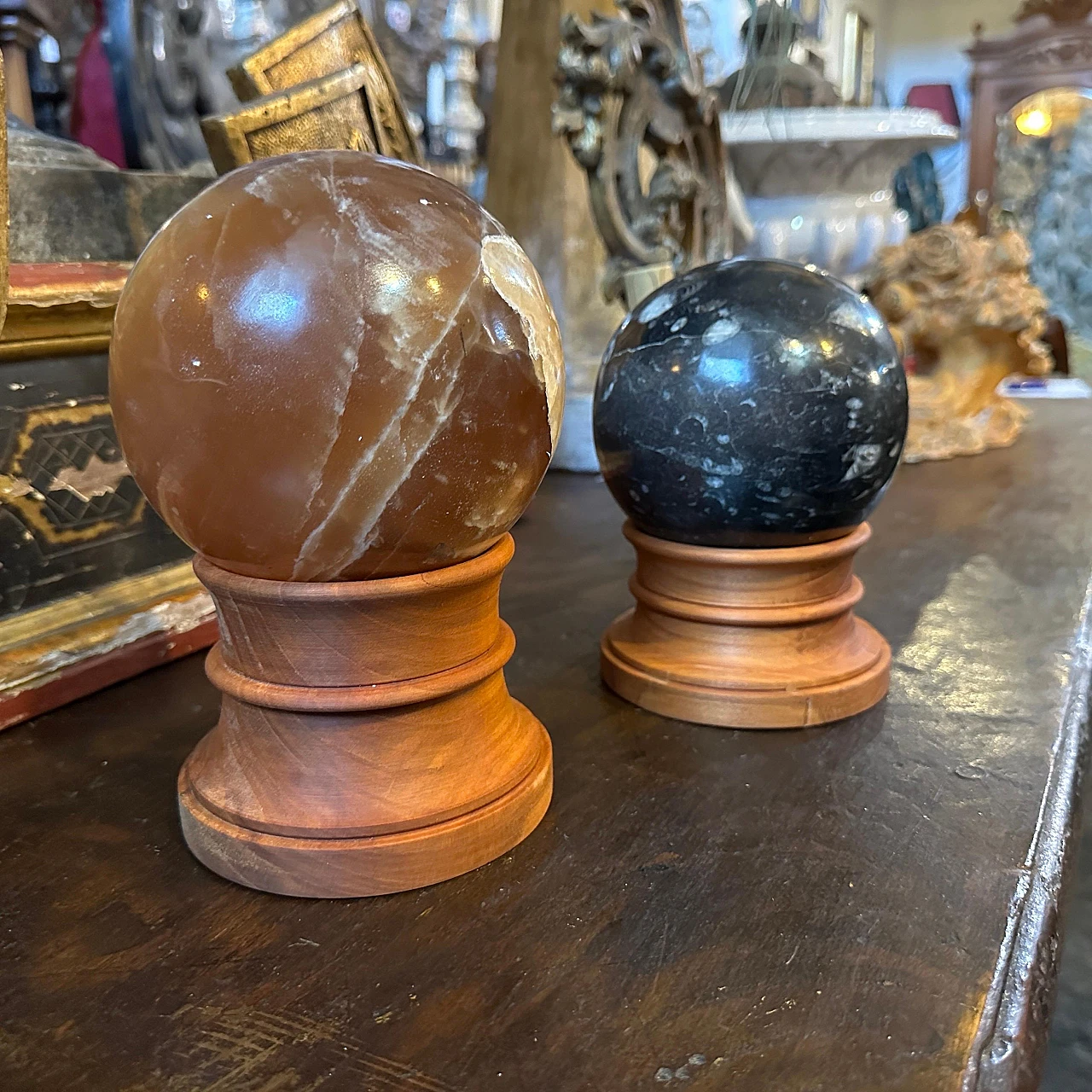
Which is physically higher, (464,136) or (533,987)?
(464,136)

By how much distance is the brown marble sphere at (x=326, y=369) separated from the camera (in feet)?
1.12

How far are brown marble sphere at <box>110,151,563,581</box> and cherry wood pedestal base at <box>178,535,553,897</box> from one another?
0.01 m

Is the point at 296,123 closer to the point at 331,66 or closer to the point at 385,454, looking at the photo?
the point at 331,66

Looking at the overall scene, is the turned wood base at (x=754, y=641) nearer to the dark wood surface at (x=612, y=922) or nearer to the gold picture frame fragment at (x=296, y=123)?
the dark wood surface at (x=612, y=922)

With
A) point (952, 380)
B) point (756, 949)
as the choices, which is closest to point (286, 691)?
point (756, 949)

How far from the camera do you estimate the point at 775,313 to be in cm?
50

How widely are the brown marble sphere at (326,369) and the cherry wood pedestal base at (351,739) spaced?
1 centimetres

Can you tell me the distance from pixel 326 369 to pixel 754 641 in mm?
289

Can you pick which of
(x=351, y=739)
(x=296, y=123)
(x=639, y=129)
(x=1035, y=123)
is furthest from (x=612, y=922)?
(x=1035, y=123)

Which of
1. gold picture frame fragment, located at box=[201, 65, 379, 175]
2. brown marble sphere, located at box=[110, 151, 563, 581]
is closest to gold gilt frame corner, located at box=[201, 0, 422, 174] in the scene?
gold picture frame fragment, located at box=[201, 65, 379, 175]

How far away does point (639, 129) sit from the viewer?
2.91 feet

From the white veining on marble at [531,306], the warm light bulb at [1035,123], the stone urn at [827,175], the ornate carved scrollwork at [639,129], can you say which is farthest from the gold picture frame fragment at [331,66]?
the warm light bulb at [1035,123]

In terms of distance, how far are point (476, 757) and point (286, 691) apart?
0.08 m

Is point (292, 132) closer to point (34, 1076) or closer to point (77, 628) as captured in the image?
point (77, 628)
